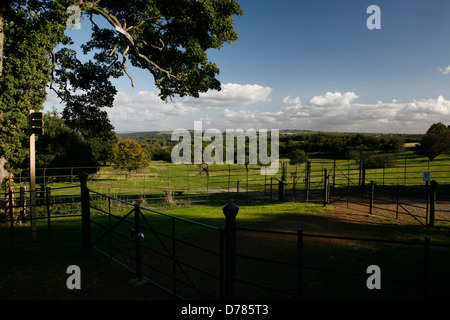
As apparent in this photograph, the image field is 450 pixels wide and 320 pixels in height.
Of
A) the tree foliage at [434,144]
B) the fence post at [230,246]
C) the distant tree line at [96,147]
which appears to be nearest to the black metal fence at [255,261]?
the fence post at [230,246]

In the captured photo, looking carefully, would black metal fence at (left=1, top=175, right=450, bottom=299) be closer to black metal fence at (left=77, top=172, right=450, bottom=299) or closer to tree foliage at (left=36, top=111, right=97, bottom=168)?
black metal fence at (left=77, top=172, right=450, bottom=299)

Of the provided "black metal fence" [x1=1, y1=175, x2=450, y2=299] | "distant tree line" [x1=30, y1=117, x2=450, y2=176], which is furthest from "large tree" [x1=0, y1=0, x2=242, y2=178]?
"black metal fence" [x1=1, y1=175, x2=450, y2=299]

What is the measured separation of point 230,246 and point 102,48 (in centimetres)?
1653

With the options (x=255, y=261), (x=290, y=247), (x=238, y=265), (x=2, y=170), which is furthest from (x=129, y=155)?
(x=238, y=265)

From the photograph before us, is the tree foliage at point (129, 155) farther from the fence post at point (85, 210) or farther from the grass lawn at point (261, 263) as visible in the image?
the fence post at point (85, 210)

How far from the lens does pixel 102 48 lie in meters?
16.4

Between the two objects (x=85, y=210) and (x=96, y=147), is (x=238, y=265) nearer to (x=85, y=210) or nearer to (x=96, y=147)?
(x=85, y=210)

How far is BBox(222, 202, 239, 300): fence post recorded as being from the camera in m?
3.98

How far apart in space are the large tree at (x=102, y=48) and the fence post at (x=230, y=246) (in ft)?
34.3

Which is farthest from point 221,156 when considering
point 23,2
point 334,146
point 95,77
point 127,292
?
point 127,292

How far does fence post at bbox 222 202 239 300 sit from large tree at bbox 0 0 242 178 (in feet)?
34.3

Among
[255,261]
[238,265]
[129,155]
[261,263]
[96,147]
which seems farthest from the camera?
[129,155]

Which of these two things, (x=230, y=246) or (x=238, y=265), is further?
(x=238, y=265)
